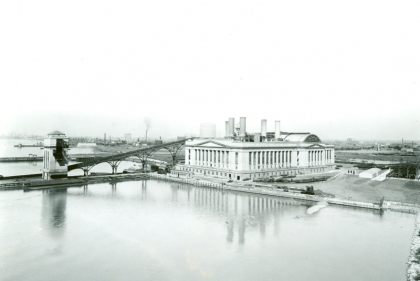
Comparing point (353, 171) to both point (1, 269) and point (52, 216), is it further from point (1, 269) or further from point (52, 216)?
point (1, 269)

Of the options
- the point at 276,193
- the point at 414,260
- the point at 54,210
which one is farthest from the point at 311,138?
the point at 54,210

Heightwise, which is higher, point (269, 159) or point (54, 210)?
point (269, 159)

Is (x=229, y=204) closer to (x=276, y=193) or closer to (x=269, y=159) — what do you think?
(x=276, y=193)

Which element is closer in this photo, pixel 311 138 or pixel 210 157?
pixel 210 157

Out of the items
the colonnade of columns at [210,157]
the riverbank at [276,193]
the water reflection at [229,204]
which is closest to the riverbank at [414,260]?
the riverbank at [276,193]

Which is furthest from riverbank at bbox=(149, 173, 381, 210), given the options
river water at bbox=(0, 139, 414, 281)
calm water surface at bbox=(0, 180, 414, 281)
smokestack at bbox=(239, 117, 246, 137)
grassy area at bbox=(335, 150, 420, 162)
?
grassy area at bbox=(335, 150, 420, 162)

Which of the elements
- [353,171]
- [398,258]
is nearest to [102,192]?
[398,258]
